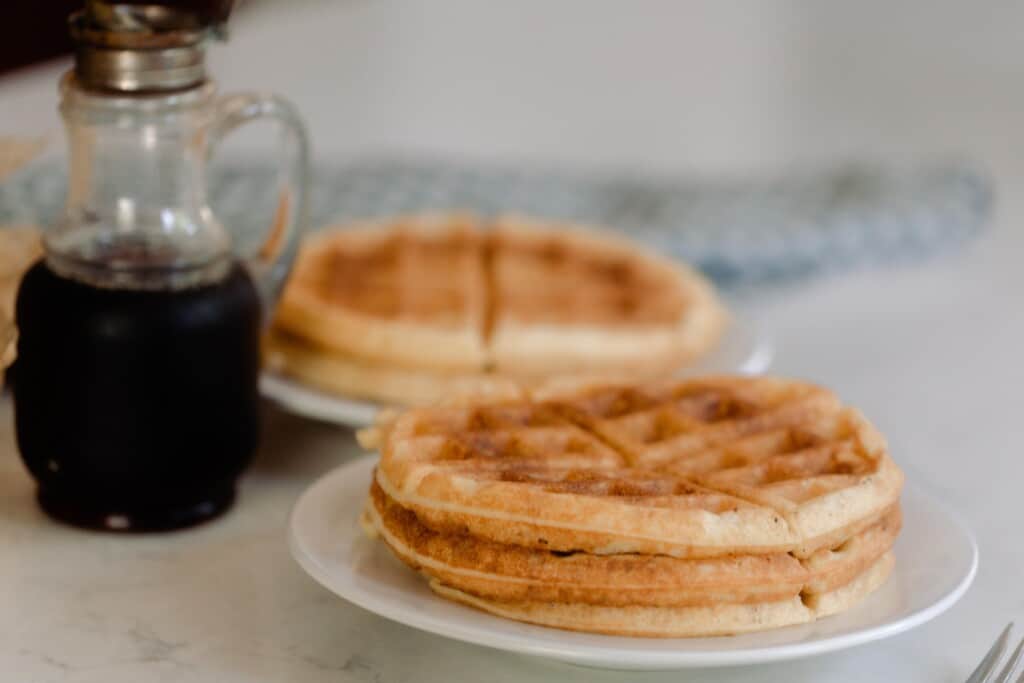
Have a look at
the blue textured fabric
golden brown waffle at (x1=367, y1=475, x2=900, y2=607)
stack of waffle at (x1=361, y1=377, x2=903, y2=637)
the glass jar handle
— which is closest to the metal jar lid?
the glass jar handle

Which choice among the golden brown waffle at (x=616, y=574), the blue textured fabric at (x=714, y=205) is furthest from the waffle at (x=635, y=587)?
the blue textured fabric at (x=714, y=205)

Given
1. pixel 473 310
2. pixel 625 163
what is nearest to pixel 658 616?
pixel 473 310

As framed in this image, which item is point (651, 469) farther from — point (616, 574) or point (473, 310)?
point (473, 310)

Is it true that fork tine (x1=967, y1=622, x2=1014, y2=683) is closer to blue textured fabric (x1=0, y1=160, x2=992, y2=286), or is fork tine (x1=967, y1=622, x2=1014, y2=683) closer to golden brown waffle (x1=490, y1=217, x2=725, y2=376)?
golden brown waffle (x1=490, y1=217, x2=725, y2=376)

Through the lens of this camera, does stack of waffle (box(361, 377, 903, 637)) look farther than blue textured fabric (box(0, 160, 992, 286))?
No

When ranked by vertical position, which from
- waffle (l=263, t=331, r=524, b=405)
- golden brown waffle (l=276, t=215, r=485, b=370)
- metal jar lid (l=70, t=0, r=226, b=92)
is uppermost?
metal jar lid (l=70, t=0, r=226, b=92)

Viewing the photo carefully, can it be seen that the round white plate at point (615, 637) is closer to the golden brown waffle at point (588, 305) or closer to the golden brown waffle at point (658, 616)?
the golden brown waffle at point (658, 616)

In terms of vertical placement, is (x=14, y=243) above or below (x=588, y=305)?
above
